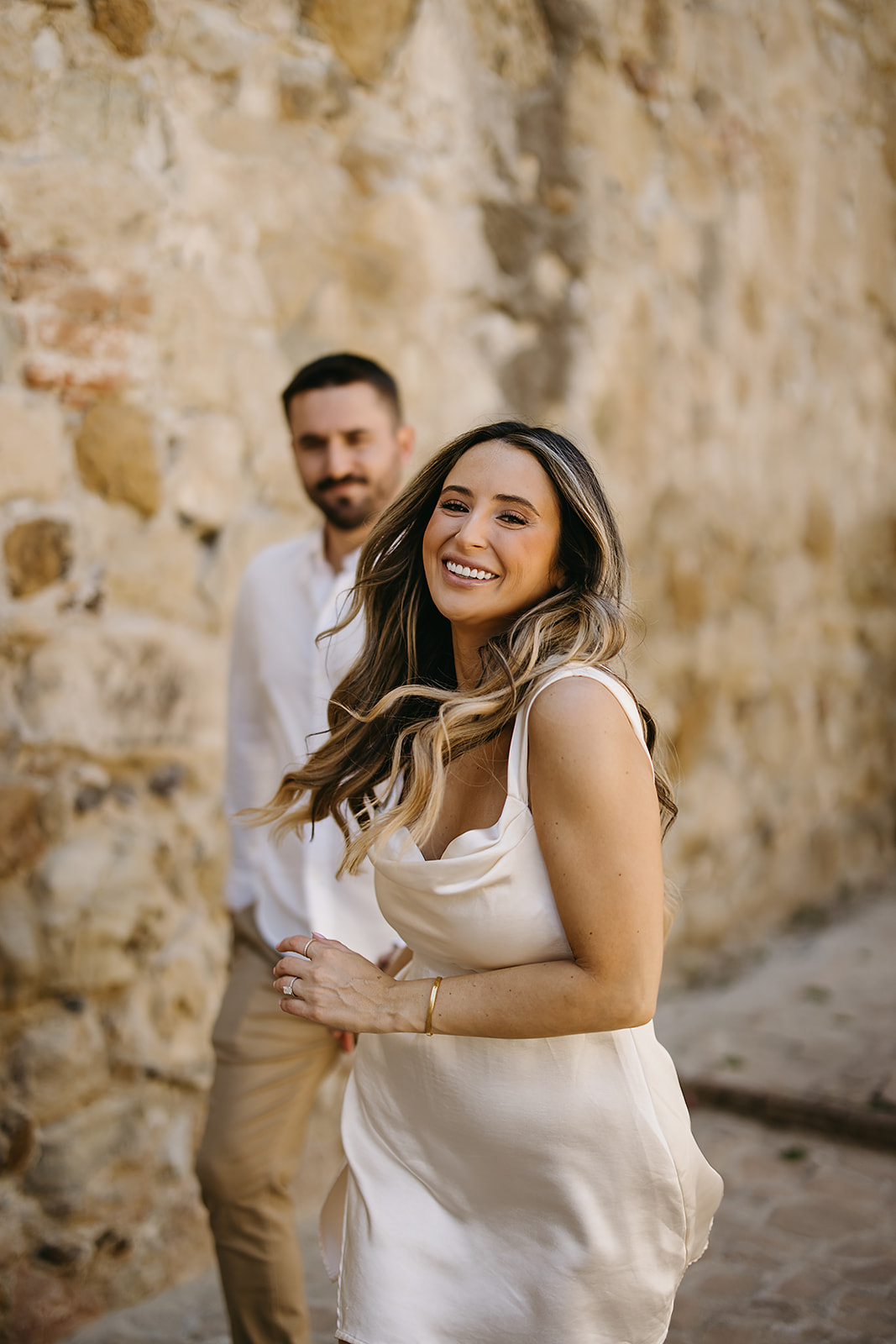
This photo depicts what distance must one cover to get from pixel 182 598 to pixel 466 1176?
5.56 ft

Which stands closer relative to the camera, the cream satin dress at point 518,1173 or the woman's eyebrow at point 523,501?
the cream satin dress at point 518,1173

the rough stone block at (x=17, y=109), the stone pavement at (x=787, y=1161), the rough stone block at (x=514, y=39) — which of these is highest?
the rough stone block at (x=514, y=39)

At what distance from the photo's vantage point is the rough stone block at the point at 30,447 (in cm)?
252

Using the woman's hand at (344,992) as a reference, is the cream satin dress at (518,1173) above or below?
below

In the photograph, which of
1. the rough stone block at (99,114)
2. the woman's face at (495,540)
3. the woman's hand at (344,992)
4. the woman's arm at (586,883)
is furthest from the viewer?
the rough stone block at (99,114)

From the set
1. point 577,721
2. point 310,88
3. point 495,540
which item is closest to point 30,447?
point 310,88

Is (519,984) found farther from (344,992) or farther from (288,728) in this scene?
(288,728)

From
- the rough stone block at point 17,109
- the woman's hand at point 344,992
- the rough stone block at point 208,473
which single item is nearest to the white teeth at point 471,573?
the woman's hand at point 344,992

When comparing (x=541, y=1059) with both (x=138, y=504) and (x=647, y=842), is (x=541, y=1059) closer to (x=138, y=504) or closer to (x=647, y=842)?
(x=647, y=842)

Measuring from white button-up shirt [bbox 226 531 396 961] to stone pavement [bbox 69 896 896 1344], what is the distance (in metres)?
0.89

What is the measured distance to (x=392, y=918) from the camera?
64.7 inches

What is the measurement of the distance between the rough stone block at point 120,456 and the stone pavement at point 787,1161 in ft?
6.08

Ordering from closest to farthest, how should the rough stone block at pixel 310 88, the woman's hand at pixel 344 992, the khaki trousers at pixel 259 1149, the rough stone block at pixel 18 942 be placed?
the woman's hand at pixel 344 992
the khaki trousers at pixel 259 1149
the rough stone block at pixel 18 942
the rough stone block at pixel 310 88

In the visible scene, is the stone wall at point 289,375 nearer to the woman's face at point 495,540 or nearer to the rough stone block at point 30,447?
the rough stone block at point 30,447
